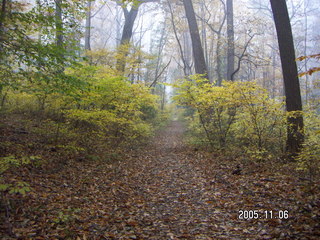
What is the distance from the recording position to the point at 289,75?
6684 millimetres

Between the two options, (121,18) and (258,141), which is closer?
(258,141)

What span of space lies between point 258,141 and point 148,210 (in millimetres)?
4996

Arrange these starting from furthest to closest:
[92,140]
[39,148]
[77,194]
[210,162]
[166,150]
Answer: [166,150] < [92,140] < [210,162] < [39,148] < [77,194]

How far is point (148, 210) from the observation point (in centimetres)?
450

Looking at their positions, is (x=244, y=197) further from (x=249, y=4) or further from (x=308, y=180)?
(x=249, y=4)

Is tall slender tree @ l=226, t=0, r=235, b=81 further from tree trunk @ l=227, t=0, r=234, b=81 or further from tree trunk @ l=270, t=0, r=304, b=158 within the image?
tree trunk @ l=270, t=0, r=304, b=158

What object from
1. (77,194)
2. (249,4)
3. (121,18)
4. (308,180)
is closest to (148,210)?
(77,194)

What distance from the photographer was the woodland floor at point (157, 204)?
3.43m
